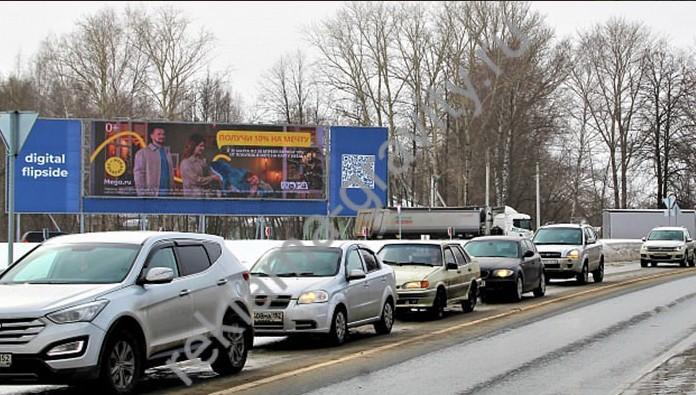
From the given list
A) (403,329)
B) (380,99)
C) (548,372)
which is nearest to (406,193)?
(380,99)

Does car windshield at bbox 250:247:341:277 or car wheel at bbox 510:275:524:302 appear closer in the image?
car windshield at bbox 250:247:341:277

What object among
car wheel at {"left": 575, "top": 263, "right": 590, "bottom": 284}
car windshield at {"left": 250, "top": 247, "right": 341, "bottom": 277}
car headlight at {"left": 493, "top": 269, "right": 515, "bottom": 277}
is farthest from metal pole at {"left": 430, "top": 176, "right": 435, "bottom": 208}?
car windshield at {"left": 250, "top": 247, "right": 341, "bottom": 277}

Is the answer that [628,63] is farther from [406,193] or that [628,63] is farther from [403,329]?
[403,329]

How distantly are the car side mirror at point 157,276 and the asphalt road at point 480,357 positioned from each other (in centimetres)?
116

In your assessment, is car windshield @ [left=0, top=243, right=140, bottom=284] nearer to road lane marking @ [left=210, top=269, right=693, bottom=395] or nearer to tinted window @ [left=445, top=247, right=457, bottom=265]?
road lane marking @ [left=210, top=269, right=693, bottom=395]

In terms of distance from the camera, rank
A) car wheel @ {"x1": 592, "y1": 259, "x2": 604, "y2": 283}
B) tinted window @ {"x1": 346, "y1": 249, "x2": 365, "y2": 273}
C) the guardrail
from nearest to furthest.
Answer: tinted window @ {"x1": 346, "y1": 249, "x2": 365, "y2": 273} → car wheel @ {"x1": 592, "y1": 259, "x2": 604, "y2": 283} → the guardrail

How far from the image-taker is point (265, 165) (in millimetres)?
44094

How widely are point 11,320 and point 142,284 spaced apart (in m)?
1.46

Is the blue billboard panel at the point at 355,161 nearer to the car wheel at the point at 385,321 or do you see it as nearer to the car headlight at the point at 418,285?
the car headlight at the point at 418,285

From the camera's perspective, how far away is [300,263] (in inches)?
594

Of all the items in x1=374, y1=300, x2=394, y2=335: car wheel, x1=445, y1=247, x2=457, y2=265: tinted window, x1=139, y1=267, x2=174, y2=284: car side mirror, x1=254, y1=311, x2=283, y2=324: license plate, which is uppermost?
x1=139, y1=267, x2=174, y2=284: car side mirror

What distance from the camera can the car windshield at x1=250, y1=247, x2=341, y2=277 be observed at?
1479 centimetres

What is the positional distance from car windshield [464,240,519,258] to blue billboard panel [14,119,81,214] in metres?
23.8

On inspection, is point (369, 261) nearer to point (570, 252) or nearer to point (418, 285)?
point (418, 285)
